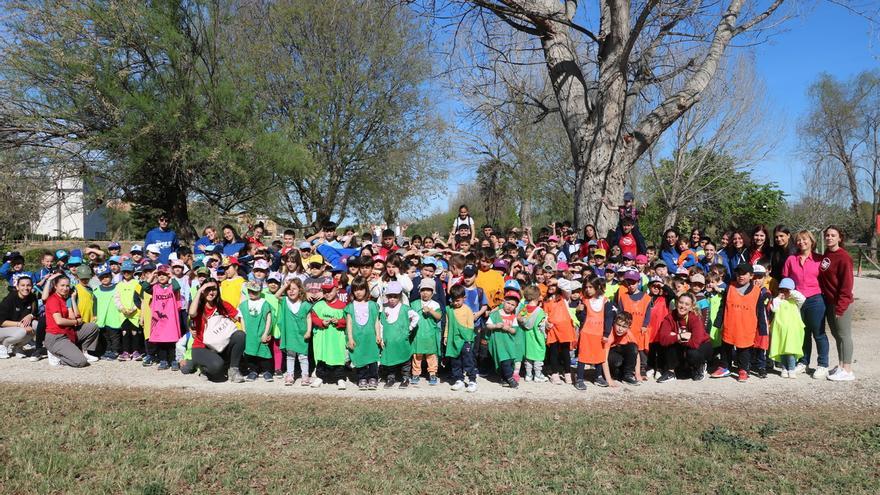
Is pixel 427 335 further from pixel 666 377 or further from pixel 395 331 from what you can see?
pixel 666 377

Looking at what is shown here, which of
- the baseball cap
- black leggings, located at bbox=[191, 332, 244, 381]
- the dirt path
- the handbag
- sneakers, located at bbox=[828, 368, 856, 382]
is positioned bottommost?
the dirt path

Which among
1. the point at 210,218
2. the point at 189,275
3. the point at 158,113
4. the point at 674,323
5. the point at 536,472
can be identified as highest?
the point at 158,113

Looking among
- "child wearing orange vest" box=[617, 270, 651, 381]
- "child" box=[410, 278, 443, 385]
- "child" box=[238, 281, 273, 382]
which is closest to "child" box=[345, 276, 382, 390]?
"child" box=[410, 278, 443, 385]

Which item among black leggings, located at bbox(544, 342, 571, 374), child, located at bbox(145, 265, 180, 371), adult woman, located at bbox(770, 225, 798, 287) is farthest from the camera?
adult woman, located at bbox(770, 225, 798, 287)

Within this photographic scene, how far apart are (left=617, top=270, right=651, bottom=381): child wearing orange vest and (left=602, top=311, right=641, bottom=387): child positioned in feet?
0.29

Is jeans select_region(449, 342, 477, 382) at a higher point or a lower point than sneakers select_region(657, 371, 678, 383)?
higher

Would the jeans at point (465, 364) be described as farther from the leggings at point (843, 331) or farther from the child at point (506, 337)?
the leggings at point (843, 331)

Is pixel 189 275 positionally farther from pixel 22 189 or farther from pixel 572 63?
pixel 22 189

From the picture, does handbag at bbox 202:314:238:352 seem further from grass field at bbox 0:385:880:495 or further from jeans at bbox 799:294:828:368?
jeans at bbox 799:294:828:368

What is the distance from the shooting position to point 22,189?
47.8 feet

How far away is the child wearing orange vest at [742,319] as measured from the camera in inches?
283

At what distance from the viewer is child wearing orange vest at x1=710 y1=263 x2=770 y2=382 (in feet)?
23.6

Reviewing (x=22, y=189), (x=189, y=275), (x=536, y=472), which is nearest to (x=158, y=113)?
(x=22, y=189)

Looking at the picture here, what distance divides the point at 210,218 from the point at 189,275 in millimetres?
10391
